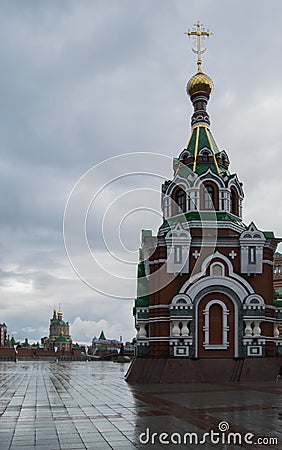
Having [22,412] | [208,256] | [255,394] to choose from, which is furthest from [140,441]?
[208,256]

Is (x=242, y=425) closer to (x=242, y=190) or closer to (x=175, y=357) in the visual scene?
(x=175, y=357)

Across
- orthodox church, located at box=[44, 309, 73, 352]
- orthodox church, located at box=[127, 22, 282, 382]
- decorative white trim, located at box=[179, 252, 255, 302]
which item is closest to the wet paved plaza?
orthodox church, located at box=[127, 22, 282, 382]

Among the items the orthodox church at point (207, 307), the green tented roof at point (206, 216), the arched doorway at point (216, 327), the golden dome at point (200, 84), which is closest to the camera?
the orthodox church at point (207, 307)

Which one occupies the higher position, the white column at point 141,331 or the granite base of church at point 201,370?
the white column at point 141,331

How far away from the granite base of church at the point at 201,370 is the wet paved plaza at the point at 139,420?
6511 millimetres

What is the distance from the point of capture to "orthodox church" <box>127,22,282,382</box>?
25812mm

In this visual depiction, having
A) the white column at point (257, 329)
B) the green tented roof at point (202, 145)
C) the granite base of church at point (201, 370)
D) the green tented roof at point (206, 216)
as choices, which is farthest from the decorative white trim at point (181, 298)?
the green tented roof at point (202, 145)

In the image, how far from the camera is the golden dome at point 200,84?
33156 millimetres

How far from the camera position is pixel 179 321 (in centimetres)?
2598

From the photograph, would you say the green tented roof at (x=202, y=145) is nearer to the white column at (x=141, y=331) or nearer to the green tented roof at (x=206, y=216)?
the green tented roof at (x=206, y=216)

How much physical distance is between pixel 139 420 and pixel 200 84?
82.6 feet

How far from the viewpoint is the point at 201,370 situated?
2555cm

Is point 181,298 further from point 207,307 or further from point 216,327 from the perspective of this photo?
point 216,327

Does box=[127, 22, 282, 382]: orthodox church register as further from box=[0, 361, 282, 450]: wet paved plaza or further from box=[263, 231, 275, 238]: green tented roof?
box=[0, 361, 282, 450]: wet paved plaza
